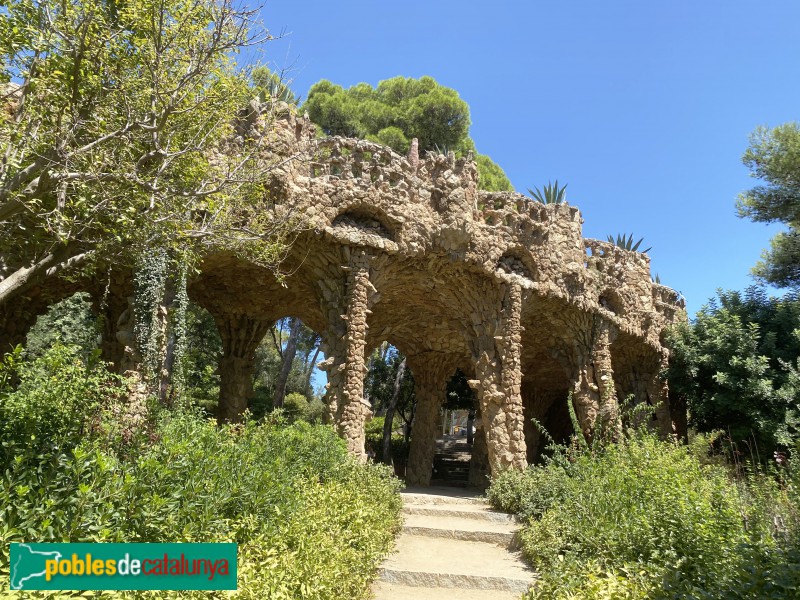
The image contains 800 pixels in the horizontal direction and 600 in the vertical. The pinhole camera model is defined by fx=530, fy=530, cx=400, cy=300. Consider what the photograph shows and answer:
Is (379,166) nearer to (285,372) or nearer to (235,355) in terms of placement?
(235,355)

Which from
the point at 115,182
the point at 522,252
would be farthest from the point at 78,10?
the point at 522,252

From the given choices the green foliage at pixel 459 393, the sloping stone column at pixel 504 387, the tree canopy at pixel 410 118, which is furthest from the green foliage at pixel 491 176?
the sloping stone column at pixel 504 387

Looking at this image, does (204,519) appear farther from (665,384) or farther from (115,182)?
(665,384)

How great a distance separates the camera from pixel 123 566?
11.1ft

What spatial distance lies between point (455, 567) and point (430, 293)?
795cm

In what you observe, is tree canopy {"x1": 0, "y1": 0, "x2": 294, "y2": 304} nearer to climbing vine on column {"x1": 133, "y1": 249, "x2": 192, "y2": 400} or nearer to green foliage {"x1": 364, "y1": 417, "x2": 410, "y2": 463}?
climbing vine on column {"x1": 133, "y1": 249, "x2": 192, "y2": 400}

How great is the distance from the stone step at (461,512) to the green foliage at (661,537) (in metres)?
1.19

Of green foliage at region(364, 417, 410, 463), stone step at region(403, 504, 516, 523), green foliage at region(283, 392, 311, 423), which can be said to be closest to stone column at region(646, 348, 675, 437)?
stone step at region(403, 504, 516, 523)

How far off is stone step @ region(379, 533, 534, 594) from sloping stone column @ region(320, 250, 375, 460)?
275cm

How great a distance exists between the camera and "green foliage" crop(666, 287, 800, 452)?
13.9 m

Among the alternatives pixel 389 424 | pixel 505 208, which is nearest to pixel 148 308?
pixel 505 208

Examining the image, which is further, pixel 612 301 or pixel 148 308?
pixel 612 301

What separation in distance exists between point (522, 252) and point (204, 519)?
412 inches

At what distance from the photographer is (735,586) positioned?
3826 millimetres
